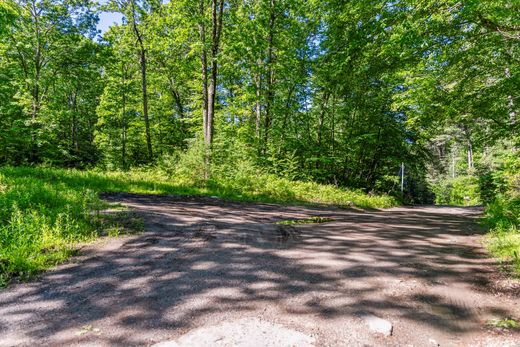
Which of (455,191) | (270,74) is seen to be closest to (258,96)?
Result: (270,74)

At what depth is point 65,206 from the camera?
230 inches

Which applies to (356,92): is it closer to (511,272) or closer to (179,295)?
(511,272)

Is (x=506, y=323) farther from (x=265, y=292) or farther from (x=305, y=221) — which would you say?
(x=305, y=221)

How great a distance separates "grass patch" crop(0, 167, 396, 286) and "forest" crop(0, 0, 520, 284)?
0.13ft

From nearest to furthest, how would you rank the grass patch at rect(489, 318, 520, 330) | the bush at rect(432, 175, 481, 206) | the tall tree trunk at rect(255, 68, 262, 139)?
the grass patch at rect(489, 318, 520, 330) < the tall tree trunk at rect(255, 68, 262, 139) < the bush at rect(432, 175, 481, 206)

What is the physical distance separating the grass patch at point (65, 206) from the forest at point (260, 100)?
4 cm

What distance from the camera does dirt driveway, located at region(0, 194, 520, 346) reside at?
→ 238 centimetres

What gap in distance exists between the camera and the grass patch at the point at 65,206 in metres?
3.99

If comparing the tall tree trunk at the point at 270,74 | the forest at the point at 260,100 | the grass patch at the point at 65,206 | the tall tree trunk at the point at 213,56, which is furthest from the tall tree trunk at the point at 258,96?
the grass patch at the point at 65,206

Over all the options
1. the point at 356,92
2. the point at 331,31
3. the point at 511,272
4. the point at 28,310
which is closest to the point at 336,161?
the point at 356,92

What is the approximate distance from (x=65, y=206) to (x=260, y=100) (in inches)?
490

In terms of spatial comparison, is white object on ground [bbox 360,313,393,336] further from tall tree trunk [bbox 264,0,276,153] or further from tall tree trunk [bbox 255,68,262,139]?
tall tree trunk [bbox 255,68,262,139]

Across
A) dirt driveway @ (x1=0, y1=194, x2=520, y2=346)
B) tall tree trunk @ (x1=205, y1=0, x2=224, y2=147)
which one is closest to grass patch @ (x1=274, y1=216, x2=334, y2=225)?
dirt driveway @ (x1=0, y1=194, x2=520, y2=346)

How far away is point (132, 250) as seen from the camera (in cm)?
434
